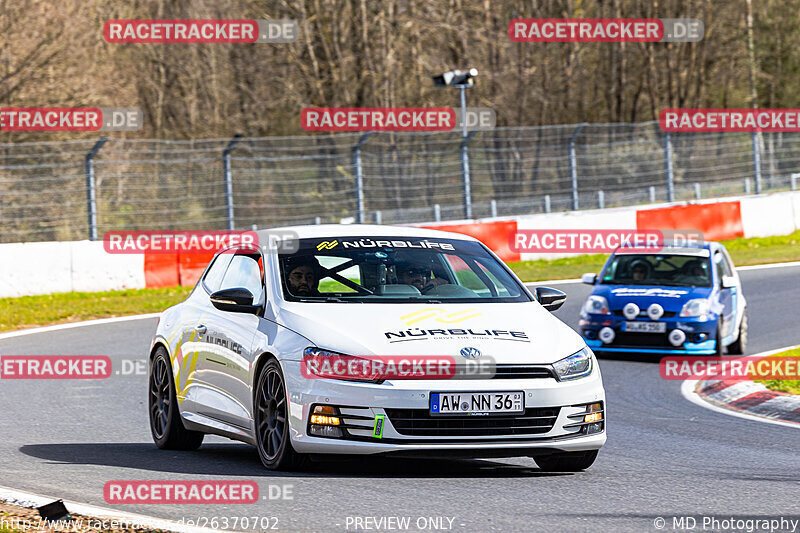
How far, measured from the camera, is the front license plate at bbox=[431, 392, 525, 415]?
7.21m

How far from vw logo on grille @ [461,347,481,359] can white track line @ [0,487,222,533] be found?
6.48 ft

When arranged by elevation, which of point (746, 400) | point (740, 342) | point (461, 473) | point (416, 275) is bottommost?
point (746, 400)

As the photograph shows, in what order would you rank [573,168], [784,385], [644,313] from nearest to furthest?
[784,385] < [644,313] < [573,168]

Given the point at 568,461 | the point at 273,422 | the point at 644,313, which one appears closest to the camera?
the point at 273,422

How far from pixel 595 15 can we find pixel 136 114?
66.3ft

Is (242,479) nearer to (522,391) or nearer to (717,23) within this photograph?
(522,391)

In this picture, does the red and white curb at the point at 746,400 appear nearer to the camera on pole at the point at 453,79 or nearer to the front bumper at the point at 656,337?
the front bumper at the point at 656,337

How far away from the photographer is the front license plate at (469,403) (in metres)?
7.21

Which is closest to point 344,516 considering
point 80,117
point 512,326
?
point 512,326

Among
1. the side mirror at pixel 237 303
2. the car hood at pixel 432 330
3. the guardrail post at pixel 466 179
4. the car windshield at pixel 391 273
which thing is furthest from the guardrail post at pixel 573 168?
the side mirror at pixel 237 303

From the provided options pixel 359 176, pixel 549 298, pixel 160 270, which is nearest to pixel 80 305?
pixel 160 270

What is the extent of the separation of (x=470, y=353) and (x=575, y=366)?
700mm

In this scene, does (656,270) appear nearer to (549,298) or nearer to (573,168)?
(549,298)

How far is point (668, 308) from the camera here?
15.4 meters
